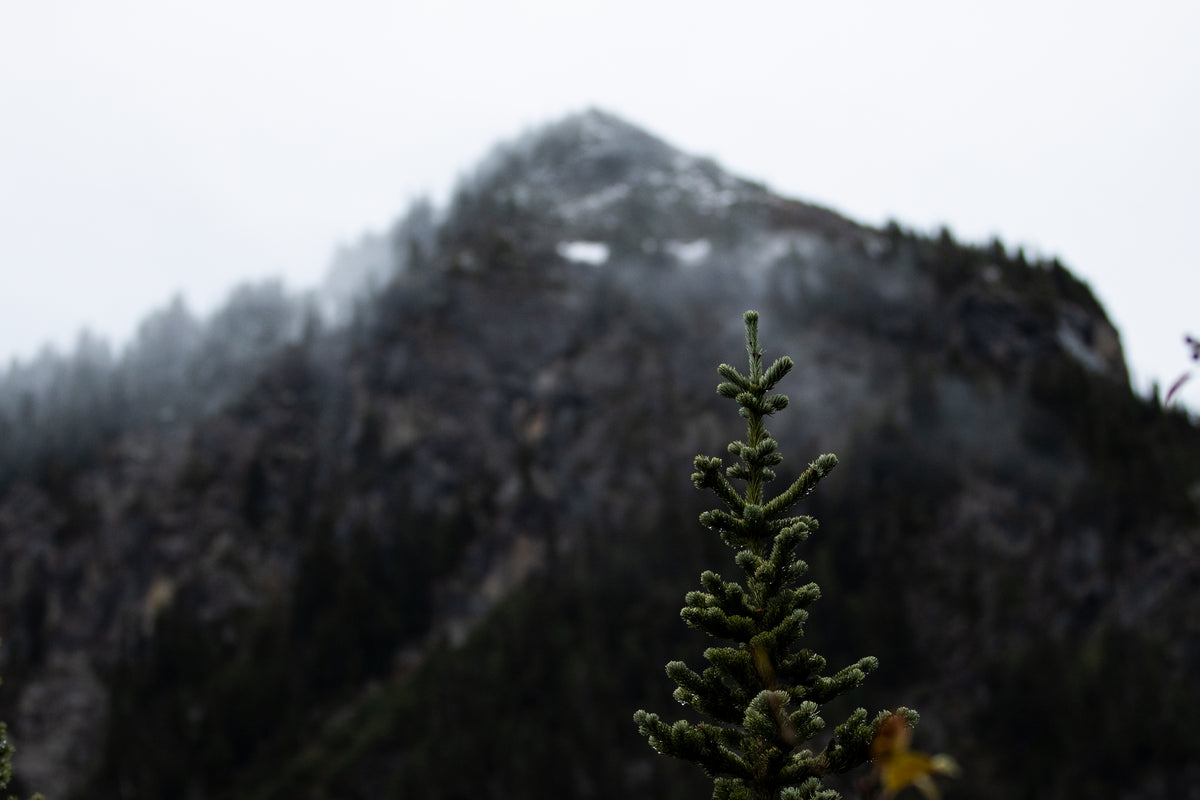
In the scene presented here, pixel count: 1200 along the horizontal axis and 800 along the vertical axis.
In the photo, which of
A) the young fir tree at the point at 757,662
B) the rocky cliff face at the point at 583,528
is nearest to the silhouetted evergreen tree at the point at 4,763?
the young fir tree at the point at 757,662

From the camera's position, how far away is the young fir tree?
11.8 m

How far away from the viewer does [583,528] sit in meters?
146

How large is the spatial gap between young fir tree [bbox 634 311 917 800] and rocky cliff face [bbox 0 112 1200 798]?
89398 mm

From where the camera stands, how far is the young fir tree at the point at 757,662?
1181 centimetres

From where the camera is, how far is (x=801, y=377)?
155500mm

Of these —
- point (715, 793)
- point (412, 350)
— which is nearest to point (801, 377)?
point (412, 350)

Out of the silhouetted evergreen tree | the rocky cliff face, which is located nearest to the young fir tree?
the silhouetted evergreen tree

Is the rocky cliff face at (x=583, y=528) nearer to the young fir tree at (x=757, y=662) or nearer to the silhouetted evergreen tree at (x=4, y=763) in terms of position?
the young fir tree at (x=757, y=662)

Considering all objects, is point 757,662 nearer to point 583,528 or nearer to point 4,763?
point 4,763

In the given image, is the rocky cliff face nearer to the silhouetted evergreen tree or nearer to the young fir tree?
the young fir tree

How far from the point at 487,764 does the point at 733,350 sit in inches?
3311

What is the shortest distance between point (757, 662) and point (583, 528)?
5335 inches

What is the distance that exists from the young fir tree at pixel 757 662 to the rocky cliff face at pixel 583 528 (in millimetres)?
89398

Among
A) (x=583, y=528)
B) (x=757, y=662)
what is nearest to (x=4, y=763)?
(x=757, y=662)
